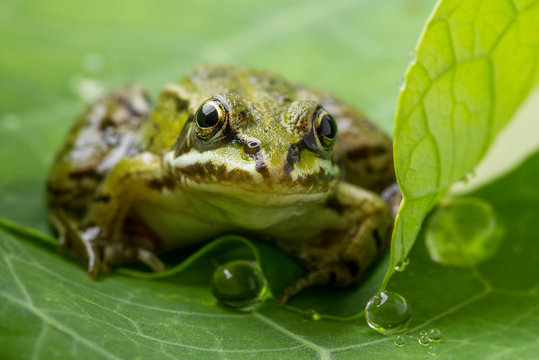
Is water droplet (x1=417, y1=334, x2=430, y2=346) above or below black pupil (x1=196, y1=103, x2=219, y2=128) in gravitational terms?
below

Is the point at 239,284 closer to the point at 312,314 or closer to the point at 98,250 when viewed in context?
A: the point at 312,314

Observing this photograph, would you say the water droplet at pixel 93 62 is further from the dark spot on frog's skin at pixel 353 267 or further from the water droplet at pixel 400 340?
the water droplet at pixel 400 340

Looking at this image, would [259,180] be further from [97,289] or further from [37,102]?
[37,102]

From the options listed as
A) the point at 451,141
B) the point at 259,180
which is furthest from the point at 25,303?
the point at 451,141

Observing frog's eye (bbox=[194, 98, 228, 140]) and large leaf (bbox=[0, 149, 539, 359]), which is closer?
large leaf (bbox=[0, 149, 539, 359])

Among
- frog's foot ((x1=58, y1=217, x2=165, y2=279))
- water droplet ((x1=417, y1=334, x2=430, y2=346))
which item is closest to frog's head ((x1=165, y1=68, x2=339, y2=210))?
frog's foot ((x1=58, y1=217, x2=165, y2=279))

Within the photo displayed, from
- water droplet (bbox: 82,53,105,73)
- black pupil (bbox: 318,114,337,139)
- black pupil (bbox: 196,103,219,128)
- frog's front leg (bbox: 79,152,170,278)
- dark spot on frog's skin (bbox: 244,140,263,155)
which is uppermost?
water droplet (bbox: 82,53,105,73)

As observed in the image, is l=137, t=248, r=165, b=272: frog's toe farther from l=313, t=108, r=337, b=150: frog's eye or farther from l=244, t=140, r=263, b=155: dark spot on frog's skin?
l=313, t=108, r=337, b=150: frog's eye
